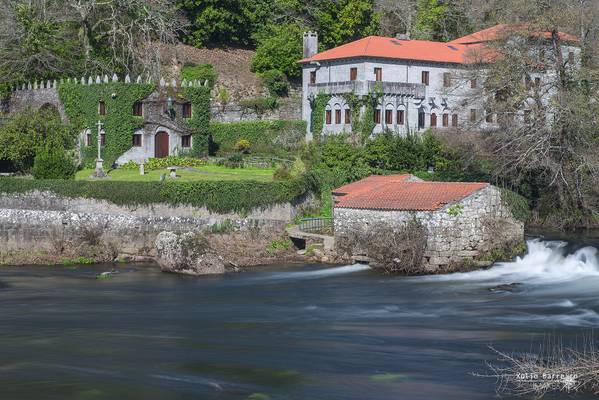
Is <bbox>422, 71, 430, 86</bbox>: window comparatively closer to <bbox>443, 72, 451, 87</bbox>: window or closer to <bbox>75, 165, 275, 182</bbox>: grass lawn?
<bbox>443, 72, 451, 87</bbox>: window

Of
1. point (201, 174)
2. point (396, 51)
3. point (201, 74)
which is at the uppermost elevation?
point (396, 51)

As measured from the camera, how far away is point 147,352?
29703 millimetres

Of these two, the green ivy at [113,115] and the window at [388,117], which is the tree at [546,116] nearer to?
the window at [388,117]

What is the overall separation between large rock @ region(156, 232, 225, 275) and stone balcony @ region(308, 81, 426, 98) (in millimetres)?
30193

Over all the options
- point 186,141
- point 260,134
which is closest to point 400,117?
point 260,134

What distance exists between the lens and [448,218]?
44375mm

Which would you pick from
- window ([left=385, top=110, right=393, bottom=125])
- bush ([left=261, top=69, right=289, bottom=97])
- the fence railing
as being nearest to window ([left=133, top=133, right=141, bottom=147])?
bush ([left=261, top=69, right=289, bottom=97])

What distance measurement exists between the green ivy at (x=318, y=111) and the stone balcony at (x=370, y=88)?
0.44 meters

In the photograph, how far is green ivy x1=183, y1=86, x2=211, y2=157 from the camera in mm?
70000

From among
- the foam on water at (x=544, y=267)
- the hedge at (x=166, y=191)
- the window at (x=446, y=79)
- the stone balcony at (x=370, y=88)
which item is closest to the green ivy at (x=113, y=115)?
the stone balcony at (x=370, y=88)

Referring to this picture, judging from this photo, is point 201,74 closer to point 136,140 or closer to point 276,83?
point 276,83

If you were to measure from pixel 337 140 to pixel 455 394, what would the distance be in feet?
145

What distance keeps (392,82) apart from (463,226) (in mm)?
29932

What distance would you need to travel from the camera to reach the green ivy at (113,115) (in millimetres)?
67500
